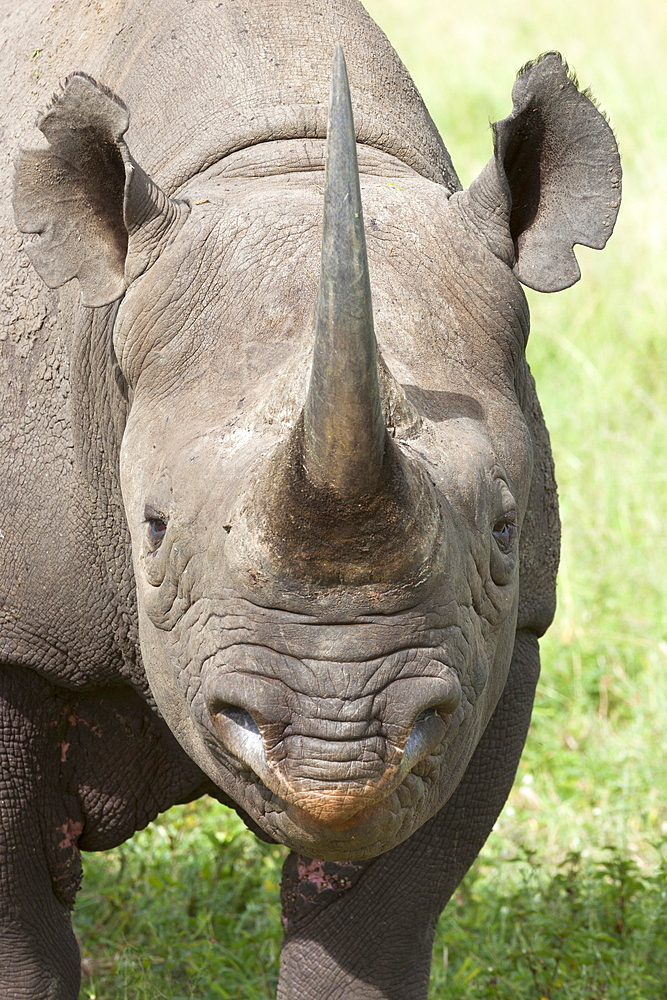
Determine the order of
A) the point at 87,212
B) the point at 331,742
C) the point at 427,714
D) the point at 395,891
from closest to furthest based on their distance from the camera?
the point at 331,742 < the point at 427,714 < the point at 87,212 < the point at 395,891

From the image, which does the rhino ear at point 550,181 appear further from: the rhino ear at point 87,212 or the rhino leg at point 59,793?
the rhino leg at point 59,793

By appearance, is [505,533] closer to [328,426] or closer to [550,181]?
[328,426]

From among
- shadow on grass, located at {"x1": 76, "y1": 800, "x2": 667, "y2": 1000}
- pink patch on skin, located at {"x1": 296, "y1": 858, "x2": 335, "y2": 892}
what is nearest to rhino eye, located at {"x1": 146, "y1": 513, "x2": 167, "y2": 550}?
pink patch on skin, located at {"x1": 296, "y1": 858, "x2": 335, "y2": 892}

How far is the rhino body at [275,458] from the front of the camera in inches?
101

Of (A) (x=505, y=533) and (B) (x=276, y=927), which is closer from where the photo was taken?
(A) (x=505, y=533)

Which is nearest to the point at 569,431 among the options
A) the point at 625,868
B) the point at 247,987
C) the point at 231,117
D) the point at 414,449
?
the point at 625,868

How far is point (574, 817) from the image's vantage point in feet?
18.3

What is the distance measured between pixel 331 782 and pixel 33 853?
4.55ft

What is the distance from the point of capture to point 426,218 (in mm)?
3275

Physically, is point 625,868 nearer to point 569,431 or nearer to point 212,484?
point 212,484

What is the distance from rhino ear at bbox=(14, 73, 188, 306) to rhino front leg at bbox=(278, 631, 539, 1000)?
1.30 meters

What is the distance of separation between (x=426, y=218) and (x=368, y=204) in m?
0.12

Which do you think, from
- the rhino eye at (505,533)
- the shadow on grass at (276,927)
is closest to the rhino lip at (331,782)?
the rhino eye at (505,533)

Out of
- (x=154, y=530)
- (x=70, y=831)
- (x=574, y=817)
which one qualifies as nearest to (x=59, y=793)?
(x=70, y=831)
